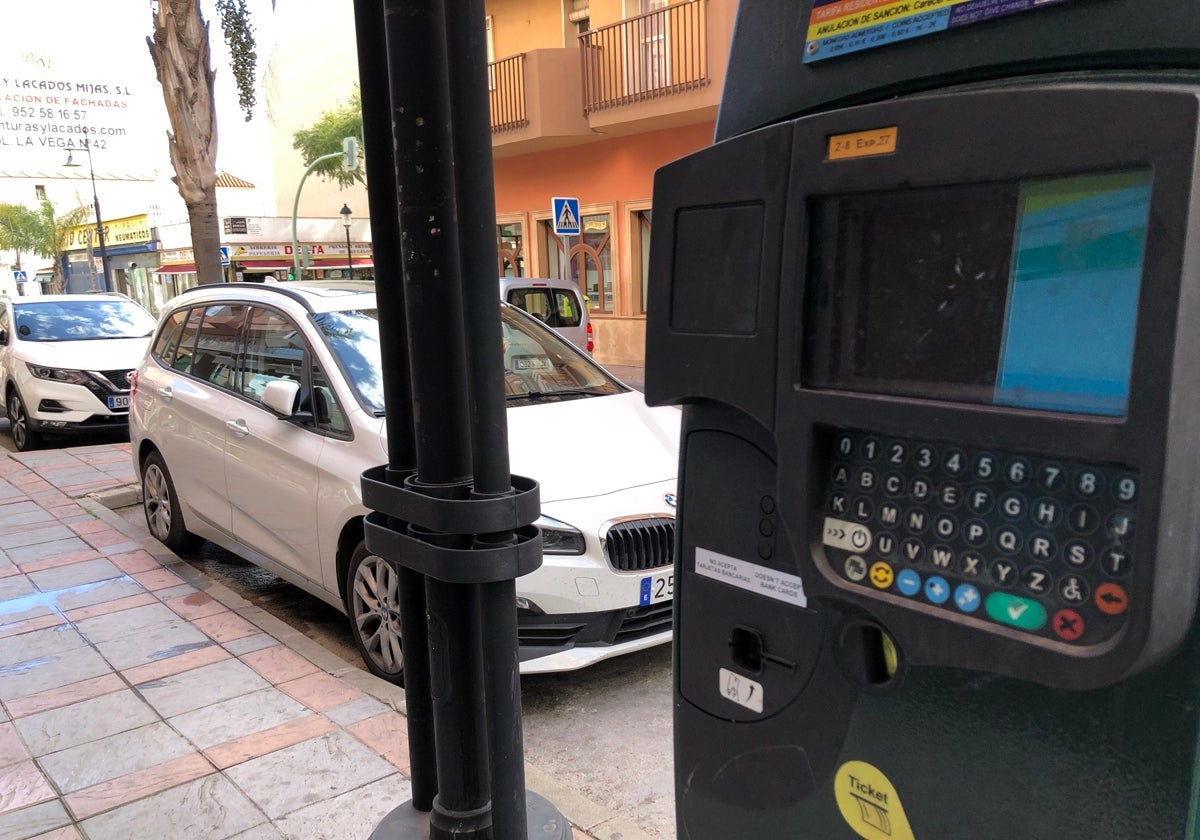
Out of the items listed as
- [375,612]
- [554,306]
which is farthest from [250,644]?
[554,306]

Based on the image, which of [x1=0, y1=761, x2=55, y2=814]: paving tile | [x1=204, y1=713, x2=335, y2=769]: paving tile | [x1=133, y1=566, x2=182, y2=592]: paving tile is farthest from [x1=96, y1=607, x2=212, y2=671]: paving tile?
[x1=204, y1=713, x2=335, y2=769]: paving tile

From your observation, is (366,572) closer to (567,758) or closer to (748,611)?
(567,758)

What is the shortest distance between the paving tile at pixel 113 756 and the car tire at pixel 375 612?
0.83 meters

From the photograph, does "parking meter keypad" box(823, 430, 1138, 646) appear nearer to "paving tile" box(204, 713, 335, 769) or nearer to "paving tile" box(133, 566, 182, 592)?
"paving tile" box(204, 713, 335, 769)

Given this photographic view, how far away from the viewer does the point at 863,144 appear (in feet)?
3.57

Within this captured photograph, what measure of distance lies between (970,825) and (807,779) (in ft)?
0.82

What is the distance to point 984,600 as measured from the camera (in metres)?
1.04

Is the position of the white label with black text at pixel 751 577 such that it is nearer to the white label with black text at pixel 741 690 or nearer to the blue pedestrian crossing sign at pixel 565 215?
the white label with black text at pixel 741 690

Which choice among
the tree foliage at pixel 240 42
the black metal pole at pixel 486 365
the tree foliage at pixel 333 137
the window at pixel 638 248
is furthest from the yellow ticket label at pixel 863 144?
the tree foliage at pixel 333 137

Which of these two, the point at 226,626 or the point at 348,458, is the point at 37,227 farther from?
the point at 348,458

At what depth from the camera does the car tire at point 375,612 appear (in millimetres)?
3814

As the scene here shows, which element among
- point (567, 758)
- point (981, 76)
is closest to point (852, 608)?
point (981, 76)

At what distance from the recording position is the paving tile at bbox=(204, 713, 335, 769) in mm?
3145

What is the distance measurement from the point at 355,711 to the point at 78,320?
362 inches
